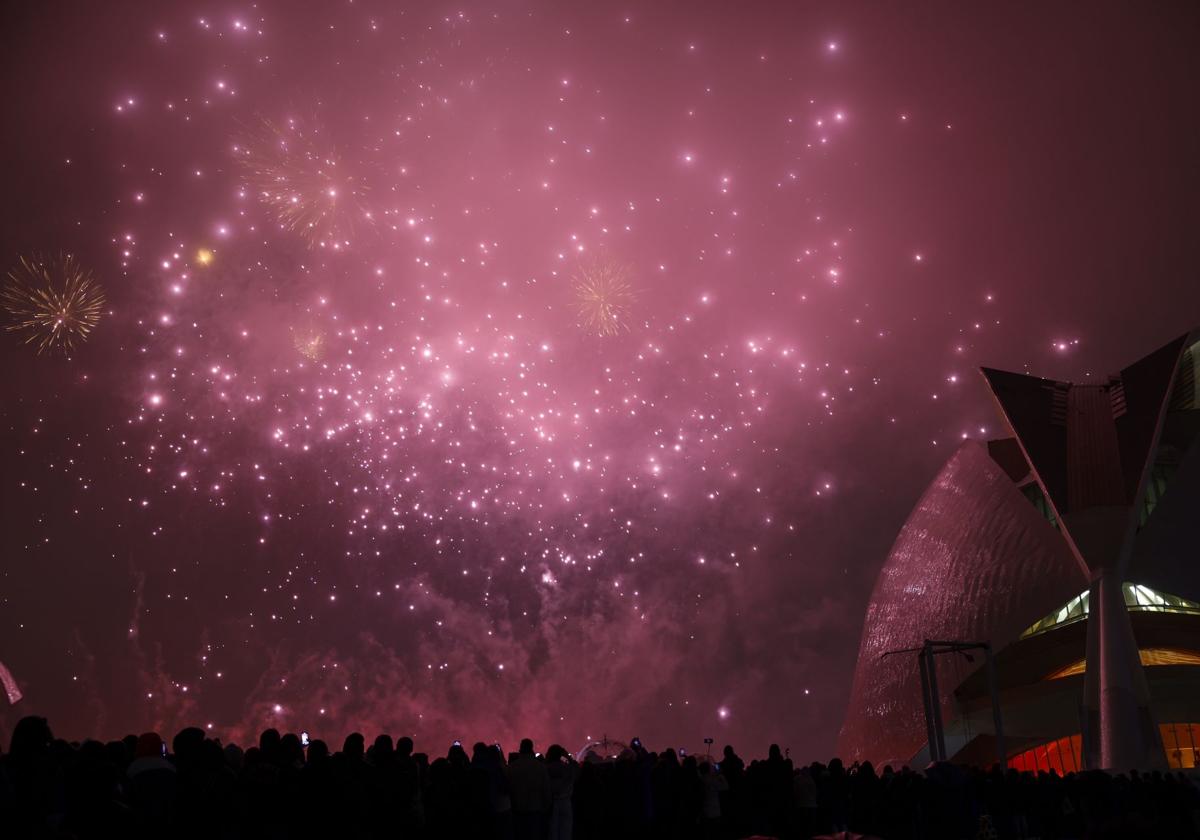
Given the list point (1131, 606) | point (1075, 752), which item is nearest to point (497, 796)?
point (1075, 752)

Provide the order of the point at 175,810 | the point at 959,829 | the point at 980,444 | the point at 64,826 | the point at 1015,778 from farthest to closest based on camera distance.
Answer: the point at 980,444 < the point at 1015,778 < the point at 959,829 < the point at 175,810 < the point at 64,826

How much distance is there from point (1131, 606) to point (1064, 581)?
405 cm

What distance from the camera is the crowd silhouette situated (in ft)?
13.6

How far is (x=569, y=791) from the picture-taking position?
8.52 meters

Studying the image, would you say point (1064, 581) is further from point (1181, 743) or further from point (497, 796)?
point (497, 796)

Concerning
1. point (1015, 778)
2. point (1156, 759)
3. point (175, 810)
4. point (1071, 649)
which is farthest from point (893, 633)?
point (175, 810)

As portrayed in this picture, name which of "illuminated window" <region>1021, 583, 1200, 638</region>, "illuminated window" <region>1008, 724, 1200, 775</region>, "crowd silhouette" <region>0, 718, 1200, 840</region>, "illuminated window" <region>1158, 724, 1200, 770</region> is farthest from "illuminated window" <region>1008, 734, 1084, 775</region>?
"crowd silhouette" <region>0, 718, 1200, 840</region>

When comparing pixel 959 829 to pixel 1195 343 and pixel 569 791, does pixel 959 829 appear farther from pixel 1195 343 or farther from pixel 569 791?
pixel 1195 343

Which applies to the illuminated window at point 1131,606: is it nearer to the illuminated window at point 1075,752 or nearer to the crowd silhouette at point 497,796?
the illuminated window at point 1075,752

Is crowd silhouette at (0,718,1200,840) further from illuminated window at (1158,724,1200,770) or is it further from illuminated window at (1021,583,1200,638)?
illuminated window at (1021,583,1200,638)

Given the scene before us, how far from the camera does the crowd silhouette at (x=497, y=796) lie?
13.6 feet

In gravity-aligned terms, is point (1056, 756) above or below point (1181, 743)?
below

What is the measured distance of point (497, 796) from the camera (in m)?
8.05

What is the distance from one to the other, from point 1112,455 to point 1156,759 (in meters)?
9.24
